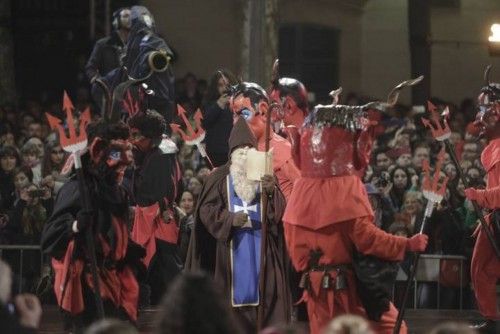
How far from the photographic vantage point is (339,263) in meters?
12.8

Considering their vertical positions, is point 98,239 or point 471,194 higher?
point 471,194

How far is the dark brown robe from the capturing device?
45.1 ft

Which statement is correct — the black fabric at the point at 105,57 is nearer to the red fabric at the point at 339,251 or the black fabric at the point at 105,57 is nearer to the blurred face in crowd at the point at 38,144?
the blurred face in crowd at the point at 38,144

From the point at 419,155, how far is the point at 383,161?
1.41 feet

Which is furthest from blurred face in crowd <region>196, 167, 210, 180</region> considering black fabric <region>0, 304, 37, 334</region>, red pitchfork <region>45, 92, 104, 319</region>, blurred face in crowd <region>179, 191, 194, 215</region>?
black fabric <region>0, 304, 37, 334</region>

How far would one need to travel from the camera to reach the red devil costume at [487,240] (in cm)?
1559

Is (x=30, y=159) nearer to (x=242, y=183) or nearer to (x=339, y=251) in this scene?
(x=242, y=183)

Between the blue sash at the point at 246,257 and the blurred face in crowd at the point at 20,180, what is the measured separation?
483 cm

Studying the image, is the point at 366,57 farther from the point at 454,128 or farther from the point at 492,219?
the point at 492,219

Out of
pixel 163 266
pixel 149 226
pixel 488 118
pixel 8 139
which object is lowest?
pixel 163 266

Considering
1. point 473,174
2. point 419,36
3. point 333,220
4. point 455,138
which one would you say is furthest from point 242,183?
point 419,36

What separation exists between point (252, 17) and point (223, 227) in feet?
16.2

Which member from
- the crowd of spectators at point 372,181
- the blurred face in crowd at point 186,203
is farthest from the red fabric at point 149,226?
the blurred face in crowd at point 186,203

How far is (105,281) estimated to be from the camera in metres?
13.7
